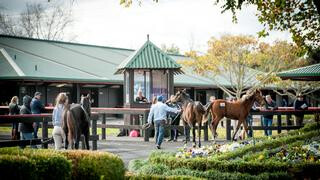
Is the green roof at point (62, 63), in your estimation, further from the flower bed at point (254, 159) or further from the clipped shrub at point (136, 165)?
the clipped shrub at point (136, 165)

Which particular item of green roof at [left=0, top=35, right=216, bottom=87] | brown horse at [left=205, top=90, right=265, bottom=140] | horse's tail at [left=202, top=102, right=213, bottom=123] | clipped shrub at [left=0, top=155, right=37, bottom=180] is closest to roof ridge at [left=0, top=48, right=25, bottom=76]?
green roof at [left=0, top=35, right=216, bottom=87]

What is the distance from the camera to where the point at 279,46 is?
4512 cm

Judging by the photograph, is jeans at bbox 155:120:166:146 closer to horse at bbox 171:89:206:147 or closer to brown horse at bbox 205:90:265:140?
horse at bbox 171:89:206:147

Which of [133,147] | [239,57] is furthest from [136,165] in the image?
[239,57]

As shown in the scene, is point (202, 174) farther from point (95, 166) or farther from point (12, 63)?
point (12, 63)

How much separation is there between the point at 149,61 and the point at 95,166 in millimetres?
17706

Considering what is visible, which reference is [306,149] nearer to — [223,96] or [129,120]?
[129,120]

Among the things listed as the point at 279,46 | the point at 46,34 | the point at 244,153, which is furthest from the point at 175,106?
the point at 46,34

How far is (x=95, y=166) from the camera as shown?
735cm

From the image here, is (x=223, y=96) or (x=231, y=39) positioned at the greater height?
(x=231, y=39)

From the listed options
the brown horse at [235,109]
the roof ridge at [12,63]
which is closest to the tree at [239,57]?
the roof ridge at [12,63]

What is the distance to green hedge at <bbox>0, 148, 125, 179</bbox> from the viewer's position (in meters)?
6.12

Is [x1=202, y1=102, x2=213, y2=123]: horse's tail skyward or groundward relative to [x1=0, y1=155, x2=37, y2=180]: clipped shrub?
skyward

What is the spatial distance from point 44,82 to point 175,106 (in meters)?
17.7
